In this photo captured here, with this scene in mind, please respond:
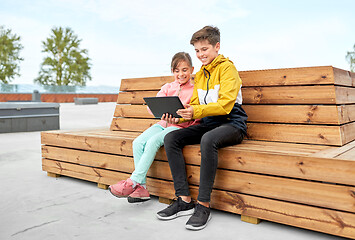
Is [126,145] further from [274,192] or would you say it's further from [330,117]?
[330,117]

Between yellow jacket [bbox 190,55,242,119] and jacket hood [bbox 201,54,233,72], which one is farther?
jacket hood [bbox 201,54,233,72]

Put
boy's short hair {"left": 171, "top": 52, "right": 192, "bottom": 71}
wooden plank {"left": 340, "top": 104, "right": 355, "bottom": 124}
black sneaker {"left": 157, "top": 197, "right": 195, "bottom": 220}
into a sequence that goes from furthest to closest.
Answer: boy's short hair {"left": 171, "top": 52, "right": 192, "bottom": 71} → wooden plank {"left": 340, "top": 104, "right": 355, "bottom": 124} → black sneaker {"left": 157, "top": 197, "right": 195, "bottom": 220}

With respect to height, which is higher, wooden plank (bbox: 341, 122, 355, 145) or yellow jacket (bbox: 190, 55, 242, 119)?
yellow jacket (bbox: 190, 55, 242, 119)

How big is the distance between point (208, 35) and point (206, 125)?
0.70m

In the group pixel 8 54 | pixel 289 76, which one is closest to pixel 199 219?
pixel 289 76

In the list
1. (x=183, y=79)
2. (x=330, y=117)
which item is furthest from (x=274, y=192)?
(x=183, y=79)

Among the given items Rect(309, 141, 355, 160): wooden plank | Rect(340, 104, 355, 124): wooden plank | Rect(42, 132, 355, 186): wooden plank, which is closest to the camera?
Rect(42, 132, 355, 186): wooden plank

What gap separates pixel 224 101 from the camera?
2.49m

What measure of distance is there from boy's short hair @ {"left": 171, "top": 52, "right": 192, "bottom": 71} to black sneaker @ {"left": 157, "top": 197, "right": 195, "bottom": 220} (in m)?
1.16

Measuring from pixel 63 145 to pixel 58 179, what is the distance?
372 mm

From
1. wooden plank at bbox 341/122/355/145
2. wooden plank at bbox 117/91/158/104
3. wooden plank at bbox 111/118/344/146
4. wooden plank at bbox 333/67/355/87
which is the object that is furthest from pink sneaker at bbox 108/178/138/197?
wooden plank at bbox 333/67/355/87

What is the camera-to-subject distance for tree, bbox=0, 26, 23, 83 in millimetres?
36000

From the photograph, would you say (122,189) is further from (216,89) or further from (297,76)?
(297,76)

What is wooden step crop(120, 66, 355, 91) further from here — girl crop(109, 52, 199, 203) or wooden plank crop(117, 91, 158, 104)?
wooden plank crop(117, 91, 158, 104)
